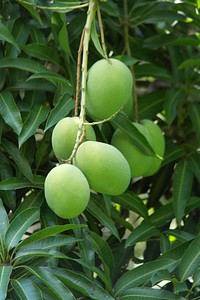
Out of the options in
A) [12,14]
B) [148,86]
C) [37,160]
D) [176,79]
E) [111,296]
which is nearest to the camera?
[111,296]

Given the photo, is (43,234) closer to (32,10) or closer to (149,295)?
(149,295)

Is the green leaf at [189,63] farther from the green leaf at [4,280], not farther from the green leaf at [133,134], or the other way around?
the green leaf at [4,280]

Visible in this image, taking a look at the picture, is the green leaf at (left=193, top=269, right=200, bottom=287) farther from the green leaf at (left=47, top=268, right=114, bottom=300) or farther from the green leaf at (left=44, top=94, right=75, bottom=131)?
the green leaf at (left=44, top=94, right=75, bottom=131)

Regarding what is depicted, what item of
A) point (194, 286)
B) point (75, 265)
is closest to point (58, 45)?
point (75, 265)

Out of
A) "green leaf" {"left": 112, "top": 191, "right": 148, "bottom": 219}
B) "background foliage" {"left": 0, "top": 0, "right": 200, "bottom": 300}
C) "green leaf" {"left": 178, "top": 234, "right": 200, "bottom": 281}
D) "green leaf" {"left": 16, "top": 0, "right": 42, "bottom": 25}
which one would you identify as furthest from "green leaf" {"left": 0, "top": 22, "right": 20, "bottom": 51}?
"green leaf" {"left": 178, "top": 234, "right": 200, "bottom": 281}

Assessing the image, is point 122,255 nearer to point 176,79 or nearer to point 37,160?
point 37,160
